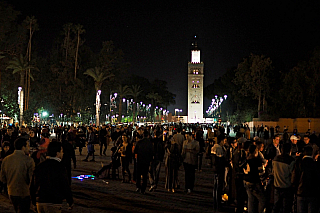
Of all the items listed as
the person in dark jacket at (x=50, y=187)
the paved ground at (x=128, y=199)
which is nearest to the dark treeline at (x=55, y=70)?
the paved ground at (x=128, y=199)

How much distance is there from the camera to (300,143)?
392 inches

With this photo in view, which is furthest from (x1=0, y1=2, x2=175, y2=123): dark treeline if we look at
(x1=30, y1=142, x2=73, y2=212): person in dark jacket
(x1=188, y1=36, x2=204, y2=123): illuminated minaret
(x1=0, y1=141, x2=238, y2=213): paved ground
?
(x1=188, y1=36, x2=204, y2=123): illuminated minaret

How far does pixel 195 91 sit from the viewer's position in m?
133

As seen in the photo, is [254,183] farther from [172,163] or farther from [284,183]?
[172,163]

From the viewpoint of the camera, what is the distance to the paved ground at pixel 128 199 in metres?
8.27

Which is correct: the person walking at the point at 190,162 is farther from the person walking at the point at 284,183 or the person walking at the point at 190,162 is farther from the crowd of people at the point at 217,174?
the person walking at the point at 284,183

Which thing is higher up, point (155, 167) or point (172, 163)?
point (172, 163)

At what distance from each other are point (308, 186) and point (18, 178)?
182 inches

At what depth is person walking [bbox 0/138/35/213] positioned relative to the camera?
5438 mm

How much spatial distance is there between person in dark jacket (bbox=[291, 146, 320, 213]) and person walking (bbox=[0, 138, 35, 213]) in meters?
4.35

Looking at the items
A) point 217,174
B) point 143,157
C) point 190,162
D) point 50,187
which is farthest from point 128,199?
point 50,187

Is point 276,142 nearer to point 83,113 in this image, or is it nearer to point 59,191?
point 59,191

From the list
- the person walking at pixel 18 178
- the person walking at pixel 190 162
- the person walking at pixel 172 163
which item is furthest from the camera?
the person walking at pixel 172 163

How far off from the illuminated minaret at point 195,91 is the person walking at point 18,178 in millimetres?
120299
